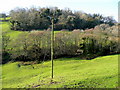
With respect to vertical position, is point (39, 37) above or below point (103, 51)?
above

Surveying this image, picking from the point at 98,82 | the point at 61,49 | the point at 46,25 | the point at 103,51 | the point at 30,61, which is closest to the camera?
the point at 98,82

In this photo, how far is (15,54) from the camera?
44.2 metres

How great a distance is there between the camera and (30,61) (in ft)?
142

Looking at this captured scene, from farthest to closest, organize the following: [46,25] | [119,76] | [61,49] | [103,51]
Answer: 1. [46,25]
2. [103,51]
3. [61,49]
4. [119,76]

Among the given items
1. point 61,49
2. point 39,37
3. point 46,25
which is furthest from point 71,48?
point 46,25

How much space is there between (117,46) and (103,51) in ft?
17.1

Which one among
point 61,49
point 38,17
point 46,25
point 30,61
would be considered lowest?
point 30,61

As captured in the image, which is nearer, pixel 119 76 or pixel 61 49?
pixel 119 76

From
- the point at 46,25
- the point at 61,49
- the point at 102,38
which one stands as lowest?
the point at 61,49

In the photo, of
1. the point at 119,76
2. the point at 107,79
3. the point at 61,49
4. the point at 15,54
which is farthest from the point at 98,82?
the point at 15,54

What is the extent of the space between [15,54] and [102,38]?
31.6m

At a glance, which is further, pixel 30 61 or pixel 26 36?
pixel 26 36

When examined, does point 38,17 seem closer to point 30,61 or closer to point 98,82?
point 30,61

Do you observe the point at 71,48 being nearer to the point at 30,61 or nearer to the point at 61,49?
the point at 61,49
